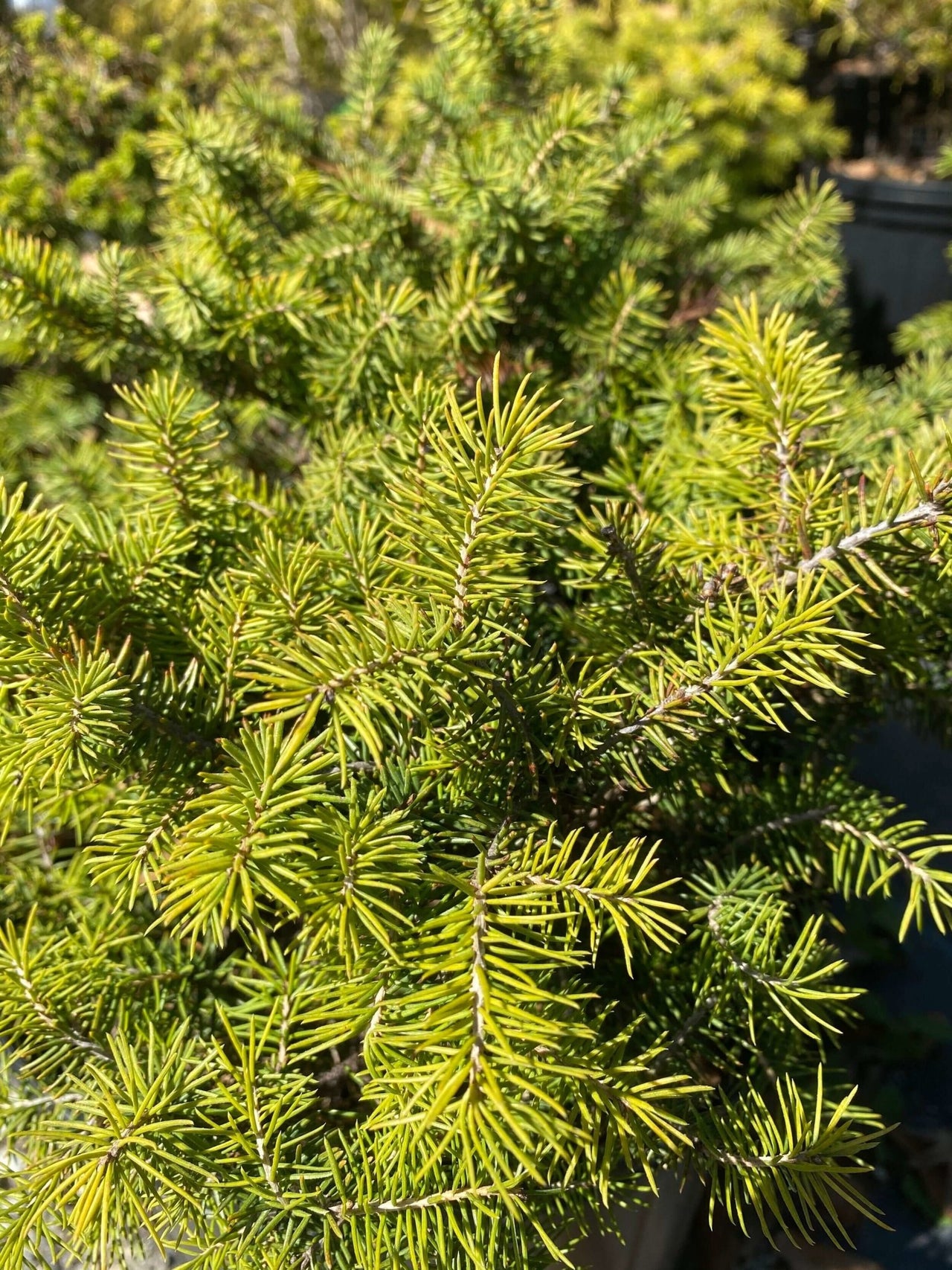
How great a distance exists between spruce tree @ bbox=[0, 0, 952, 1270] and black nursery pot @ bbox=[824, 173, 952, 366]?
5.08ft

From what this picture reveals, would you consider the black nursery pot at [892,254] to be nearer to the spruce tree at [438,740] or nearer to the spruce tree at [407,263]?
the spruce tree at [407,263]

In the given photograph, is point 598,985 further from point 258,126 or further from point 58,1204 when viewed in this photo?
point 258,126

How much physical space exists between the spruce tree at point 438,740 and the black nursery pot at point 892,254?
60.9 inches

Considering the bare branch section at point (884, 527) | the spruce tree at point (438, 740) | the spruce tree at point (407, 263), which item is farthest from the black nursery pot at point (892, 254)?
the bare branch section at point (884, 527)

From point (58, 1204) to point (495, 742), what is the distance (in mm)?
288

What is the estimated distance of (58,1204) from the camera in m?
0.39

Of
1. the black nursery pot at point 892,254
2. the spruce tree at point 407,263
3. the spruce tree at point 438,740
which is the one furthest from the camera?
the black nursery pot at point 892,254

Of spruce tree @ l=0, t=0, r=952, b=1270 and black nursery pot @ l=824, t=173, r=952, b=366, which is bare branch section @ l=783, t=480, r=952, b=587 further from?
black nursery pot @ l=824, t=173, r=952, b=366

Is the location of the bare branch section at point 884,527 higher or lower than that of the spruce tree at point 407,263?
lower

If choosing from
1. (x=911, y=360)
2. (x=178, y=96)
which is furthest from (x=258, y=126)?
(x=911, y=360)

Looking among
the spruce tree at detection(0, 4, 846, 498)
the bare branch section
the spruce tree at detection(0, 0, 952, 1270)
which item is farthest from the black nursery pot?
the bare branch section

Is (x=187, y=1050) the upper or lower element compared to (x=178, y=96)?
lower

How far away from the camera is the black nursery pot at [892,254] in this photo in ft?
6.88

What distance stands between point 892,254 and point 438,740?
91.1 inches
